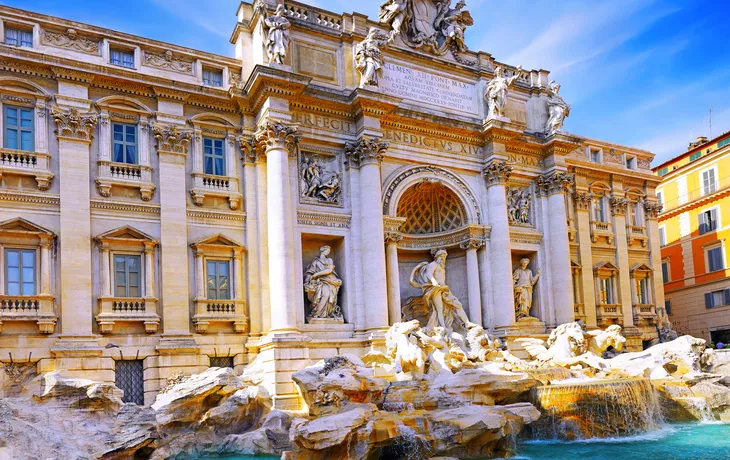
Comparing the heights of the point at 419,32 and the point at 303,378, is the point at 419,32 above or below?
above

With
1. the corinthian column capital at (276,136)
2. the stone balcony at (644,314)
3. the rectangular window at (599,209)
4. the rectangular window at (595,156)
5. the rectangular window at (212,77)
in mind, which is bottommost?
the stone balcony at (644,314)

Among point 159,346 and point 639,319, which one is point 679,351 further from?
point 159,346

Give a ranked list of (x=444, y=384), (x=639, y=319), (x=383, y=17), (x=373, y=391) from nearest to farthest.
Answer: (x=373, y=391) < (x=444, y=384) < (x=383, y=17) < (x=639, y=319)

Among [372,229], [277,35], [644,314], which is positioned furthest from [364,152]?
[644,314]

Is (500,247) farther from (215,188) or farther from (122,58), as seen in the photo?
(122,58)

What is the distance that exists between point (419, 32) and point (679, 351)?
1437 centimetres

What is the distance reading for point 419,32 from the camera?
24312 millimetres

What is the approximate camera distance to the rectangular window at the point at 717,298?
3300cm

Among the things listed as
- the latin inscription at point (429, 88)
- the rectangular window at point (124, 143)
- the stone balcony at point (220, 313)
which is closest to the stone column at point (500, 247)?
the latin inscription at point (429, 88)

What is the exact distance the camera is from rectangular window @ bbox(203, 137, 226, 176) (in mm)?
20281

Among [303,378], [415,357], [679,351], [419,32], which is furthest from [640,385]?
[419,32]

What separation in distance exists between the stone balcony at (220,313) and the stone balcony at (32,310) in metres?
3.80

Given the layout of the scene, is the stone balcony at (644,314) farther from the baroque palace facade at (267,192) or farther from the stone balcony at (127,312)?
the stone balcony at (127,312)

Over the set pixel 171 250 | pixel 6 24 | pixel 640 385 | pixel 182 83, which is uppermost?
pixel 6 24
